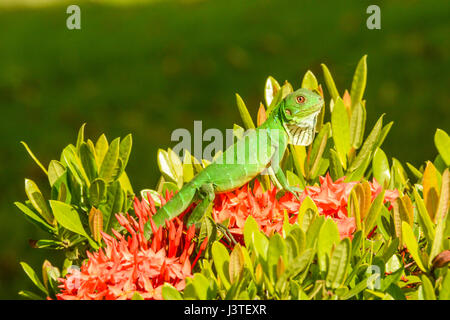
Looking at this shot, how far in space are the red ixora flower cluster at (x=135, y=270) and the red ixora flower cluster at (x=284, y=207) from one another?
220 millimetres

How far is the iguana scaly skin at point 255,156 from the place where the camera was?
226 centimetres

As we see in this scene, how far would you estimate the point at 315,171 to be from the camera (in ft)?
8.16

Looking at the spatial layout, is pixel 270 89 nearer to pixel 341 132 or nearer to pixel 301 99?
pixel 301 99

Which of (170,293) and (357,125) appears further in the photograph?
(357,125)

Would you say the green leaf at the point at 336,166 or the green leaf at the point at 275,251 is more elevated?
the green leaf at the point at 336,166

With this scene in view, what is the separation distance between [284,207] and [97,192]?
2.44 feet

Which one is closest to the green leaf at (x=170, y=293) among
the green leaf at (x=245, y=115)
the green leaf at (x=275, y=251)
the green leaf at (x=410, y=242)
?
the green leaf at (x=275, y=251)

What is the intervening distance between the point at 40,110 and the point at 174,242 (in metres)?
6.65

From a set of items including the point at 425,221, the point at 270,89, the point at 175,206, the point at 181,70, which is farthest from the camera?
the point at 181,70

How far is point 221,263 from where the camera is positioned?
183 centimetres

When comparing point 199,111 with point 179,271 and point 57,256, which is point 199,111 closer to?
point 57,256

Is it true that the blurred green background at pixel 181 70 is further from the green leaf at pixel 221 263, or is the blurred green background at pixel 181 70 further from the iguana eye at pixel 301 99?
the green leaf at pixel 221 263

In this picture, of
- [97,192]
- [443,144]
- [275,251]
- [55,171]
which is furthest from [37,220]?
[443,144]
